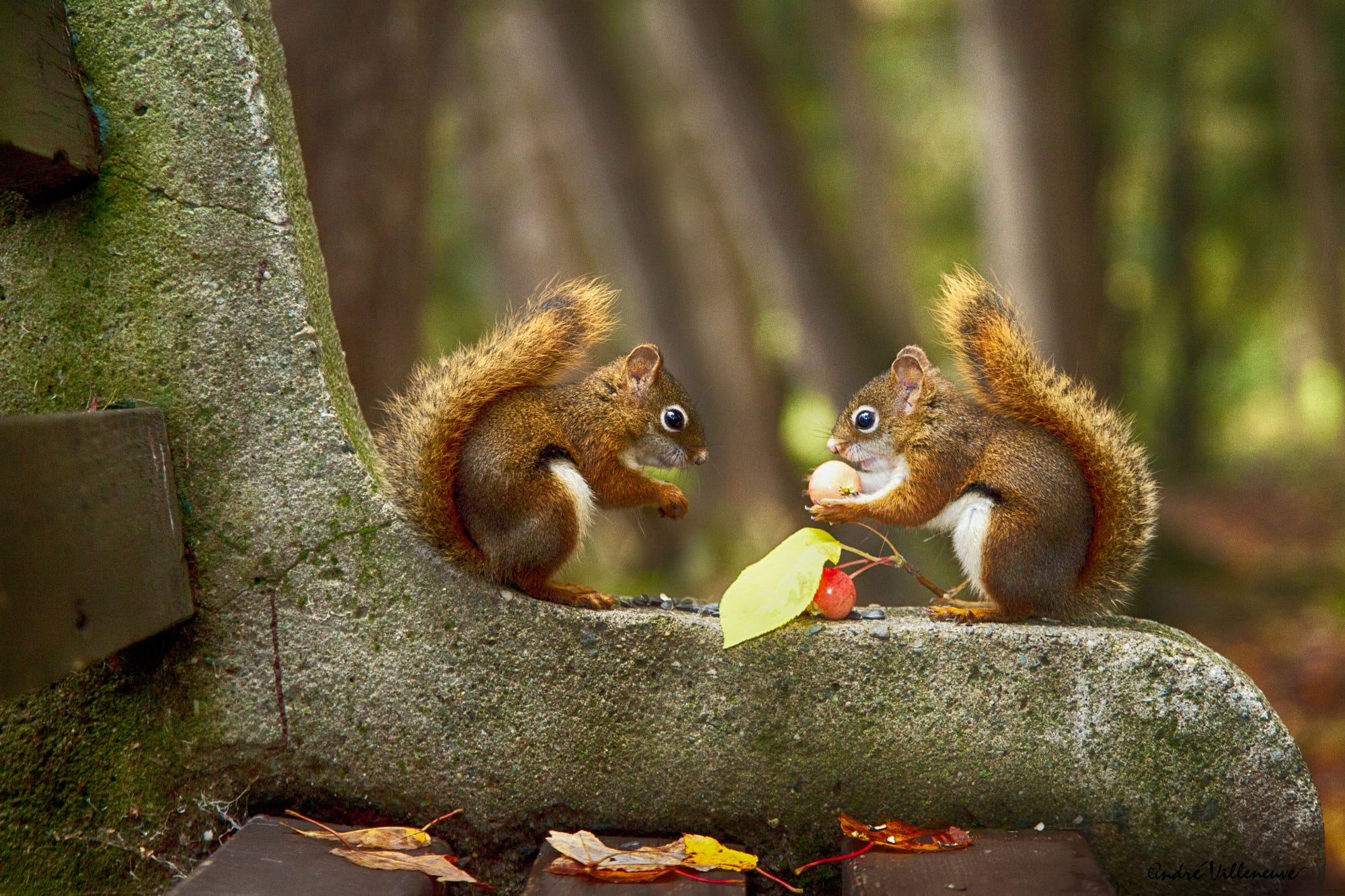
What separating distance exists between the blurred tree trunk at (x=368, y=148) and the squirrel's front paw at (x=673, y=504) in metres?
1.20

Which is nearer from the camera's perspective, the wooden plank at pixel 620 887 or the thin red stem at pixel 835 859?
the wooden plank at pixel 620 887

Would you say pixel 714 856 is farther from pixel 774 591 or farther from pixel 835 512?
pixel 835 512

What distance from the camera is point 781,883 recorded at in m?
1.62

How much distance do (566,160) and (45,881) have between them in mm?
7657

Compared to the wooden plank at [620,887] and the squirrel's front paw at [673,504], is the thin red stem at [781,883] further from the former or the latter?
the squirrel's front paw at [673,504]

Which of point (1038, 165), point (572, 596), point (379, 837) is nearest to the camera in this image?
point (379, 837)

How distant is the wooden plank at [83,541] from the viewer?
127cm

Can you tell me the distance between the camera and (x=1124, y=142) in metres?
12.6

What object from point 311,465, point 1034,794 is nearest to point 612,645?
point 311,465

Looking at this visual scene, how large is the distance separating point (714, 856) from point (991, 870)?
14.3 inches

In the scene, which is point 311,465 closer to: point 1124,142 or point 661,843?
point 661,843
